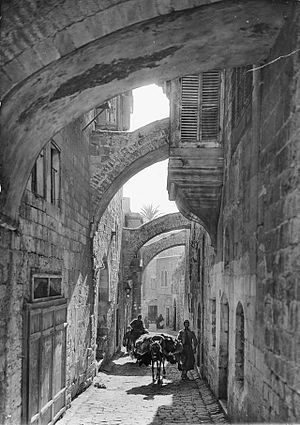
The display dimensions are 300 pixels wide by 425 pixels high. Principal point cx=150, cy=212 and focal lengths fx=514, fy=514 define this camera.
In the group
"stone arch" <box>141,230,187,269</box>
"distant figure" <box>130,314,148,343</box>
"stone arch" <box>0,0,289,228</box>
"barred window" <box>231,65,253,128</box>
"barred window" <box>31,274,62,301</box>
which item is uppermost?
"barred window" <box>231,65,253,128</box>

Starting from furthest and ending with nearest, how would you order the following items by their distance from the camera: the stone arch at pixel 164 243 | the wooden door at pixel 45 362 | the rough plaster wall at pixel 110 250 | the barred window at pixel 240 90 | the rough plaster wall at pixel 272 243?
the stone arch at pixel 164 243
the rough plaster wall at pixel 110 250
the barred window at pixel 240 90
the wooden door at pixel 45 362
the rough plaster wall at pixel 272 243

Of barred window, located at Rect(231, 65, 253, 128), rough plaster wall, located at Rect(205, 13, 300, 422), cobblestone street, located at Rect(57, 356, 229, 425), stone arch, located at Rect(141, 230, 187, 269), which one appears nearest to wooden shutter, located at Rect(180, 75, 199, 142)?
barred window, located at Rect(231, 65, 253, 128)

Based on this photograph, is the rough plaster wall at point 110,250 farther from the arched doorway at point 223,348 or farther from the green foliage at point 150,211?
the green foliage at point 150,211

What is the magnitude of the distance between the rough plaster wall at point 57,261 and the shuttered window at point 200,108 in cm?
233

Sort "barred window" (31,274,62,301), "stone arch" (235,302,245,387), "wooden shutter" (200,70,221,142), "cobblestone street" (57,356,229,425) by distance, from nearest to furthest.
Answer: "barred window" (31,274,62,301), "stone arch" (235,302,245,387), "cobblestone street" (57,356,229,425), "wooden shutter" (200,70,221,142)

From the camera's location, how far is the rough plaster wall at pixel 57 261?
18.9 ft

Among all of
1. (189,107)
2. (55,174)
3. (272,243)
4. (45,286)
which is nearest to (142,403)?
(45,286)

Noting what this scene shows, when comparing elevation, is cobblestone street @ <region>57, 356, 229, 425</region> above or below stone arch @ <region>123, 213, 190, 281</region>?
below

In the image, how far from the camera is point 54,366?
26.5 feet

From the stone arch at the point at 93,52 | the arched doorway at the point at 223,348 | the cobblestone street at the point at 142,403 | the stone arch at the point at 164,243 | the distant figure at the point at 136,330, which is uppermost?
the stone arch at the point at 93,52

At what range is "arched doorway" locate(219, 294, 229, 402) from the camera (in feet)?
31.0

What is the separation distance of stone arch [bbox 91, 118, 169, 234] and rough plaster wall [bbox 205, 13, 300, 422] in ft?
20.2

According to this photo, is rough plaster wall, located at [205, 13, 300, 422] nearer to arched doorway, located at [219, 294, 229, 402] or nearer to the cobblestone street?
arched doorway, located at [219, 294, 229, 402]

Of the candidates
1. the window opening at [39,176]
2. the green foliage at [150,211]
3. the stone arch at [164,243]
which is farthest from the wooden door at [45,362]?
the green foliage at [150,211]
